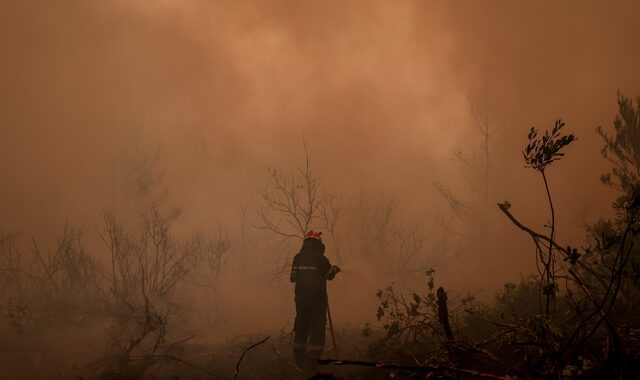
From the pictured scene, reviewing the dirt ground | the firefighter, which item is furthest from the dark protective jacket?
the dirt ground

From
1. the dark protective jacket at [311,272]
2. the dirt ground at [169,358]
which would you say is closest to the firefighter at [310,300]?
the dark protective jacket at [311,272]

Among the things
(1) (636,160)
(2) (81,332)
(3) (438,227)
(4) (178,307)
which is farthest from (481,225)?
(2) (81,332)

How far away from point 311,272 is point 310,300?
471 millimetres

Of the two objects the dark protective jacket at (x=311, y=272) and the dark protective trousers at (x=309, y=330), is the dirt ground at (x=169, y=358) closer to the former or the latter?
the dark protective trousers at (x=309, y=330)

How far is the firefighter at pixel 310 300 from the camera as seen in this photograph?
21.6 ft

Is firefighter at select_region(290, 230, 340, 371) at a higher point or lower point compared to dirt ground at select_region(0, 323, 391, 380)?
higher

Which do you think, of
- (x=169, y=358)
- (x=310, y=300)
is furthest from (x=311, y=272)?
(x=169, y=358)

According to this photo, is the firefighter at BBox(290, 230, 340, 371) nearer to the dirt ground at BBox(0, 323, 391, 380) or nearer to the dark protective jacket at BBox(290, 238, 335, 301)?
the dark protective jacket at BBox(290, 238, 335, 301)

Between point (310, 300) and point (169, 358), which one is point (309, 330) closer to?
point (310, 300)

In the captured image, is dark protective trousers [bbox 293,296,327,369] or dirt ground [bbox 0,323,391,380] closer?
dark protective trousers [bbox 293,296,327,369]

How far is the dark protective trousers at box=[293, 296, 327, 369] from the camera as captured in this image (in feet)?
21.4

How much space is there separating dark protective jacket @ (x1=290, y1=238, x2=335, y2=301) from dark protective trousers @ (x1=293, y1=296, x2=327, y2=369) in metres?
0.10

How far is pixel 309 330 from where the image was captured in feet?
22.7

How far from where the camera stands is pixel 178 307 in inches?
504
